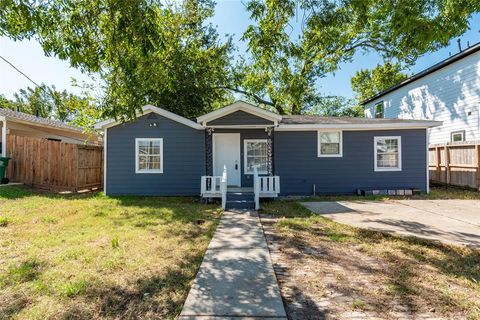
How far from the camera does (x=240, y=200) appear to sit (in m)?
9.02

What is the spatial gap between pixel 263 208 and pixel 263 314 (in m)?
5.78

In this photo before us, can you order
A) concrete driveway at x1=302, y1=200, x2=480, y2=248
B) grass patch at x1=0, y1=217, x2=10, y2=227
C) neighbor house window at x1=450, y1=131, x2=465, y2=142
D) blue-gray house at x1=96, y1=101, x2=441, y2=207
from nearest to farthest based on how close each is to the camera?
1. concrete driveway at x1=302, y1=200, x2=480, y2=248
2. grass patch at x1=0, y1=217, x2=10, y2=227
3. blue-gray house at x1=96, y1=101, x2=441, y2=207
4. neighbor house window at x1=450, y1=131, x2=465, y2=142

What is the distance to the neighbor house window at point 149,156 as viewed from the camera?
1068 centimetres

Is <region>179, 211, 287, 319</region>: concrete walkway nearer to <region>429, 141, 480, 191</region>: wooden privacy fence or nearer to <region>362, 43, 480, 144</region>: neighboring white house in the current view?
<region>429, 141, 480, 191</region>: wooden privacy fence

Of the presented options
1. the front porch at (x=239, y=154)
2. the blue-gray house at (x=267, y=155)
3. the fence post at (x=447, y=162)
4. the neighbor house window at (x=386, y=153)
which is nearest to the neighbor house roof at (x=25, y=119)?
the blue-gray house at (x=267, y=155)

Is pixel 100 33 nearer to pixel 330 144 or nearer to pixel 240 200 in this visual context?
pixel 240 200

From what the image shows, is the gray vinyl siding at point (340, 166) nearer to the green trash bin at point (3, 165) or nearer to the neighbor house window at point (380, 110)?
the neighbor house window at point (380, 110)

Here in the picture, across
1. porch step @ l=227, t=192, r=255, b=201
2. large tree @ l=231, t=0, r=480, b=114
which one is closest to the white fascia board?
large tree @ l=231, t=0, r=480, b=114

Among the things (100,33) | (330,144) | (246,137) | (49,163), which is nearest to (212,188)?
(246,137)

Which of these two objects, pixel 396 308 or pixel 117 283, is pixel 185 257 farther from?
pixel 396 308

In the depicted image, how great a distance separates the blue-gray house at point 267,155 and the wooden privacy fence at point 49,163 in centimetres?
143

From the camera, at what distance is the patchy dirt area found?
2805mm

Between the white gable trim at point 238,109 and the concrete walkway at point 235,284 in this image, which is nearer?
the concrete walkway at point 235,284

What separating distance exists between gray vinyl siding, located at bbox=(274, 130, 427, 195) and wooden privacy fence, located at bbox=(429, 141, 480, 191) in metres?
1.90
